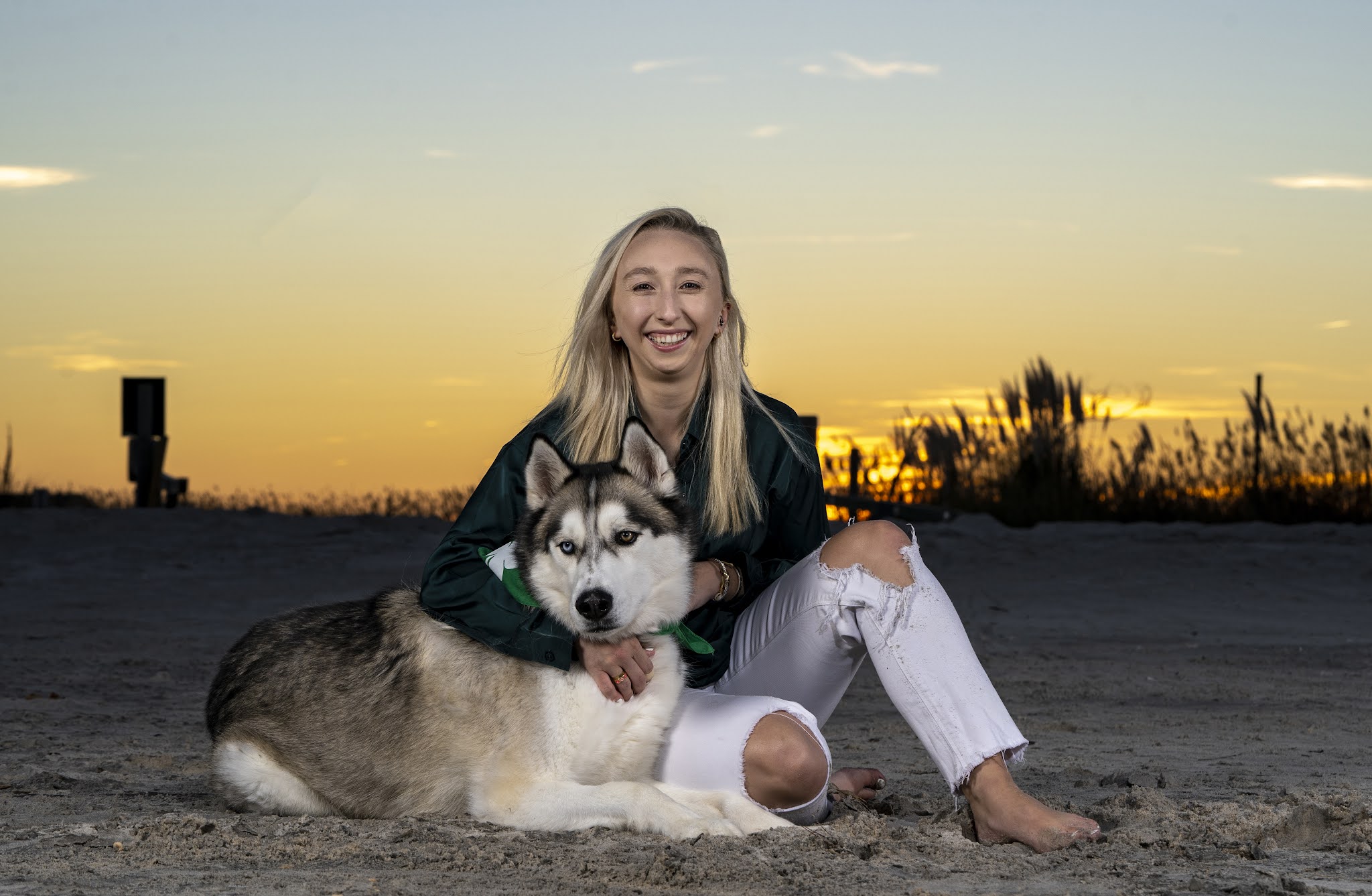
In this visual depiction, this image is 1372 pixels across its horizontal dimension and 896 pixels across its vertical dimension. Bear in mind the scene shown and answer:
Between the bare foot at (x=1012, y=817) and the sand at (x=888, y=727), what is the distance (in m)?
0.06

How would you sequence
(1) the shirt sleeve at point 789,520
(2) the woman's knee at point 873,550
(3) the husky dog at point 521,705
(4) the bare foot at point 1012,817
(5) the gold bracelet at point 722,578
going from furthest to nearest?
1. (1) the shirt sleeve at point 789,520
2. (5) the gold bracelet at point 722,578
3. (2) the woman's knee at point 873,550
4. (3) the husky dog at point 521,705
5. (4) the bare foot at point 1012,817

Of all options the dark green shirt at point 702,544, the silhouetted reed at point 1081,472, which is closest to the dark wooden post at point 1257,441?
the silhouetted reed at point 1081,472

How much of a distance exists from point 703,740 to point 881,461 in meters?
11.6

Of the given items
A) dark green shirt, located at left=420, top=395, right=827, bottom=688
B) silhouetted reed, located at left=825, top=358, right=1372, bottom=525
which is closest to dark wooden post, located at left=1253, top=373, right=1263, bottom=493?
silhouetted reed, located at left=825, top=358, right=1372, bottom=525

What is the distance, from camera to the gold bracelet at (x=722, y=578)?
4121 millimetres

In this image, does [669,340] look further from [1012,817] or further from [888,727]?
[888,727]

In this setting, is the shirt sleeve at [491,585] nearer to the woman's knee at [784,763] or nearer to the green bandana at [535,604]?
the green bandana at [535,604]

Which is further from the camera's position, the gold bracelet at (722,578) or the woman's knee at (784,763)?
the gold bracelet at (722,578)

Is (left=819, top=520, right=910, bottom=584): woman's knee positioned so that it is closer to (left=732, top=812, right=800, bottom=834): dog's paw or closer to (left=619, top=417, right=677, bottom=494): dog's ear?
(left=619, top=417, right=677, bottom=494): dog's ear

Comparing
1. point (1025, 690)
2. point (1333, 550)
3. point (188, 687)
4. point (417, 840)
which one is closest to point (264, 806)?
point (417, 840)

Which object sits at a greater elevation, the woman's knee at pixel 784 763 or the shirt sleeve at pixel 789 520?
the shirt sleeve at pixel 789 520

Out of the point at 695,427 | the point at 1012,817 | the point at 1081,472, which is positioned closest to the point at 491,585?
the point at 695,427

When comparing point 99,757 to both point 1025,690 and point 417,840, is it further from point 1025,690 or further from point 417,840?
point 1025,690

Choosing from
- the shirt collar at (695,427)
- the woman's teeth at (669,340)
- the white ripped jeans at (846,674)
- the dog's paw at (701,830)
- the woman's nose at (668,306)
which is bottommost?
the dog's paw at (701,830)
